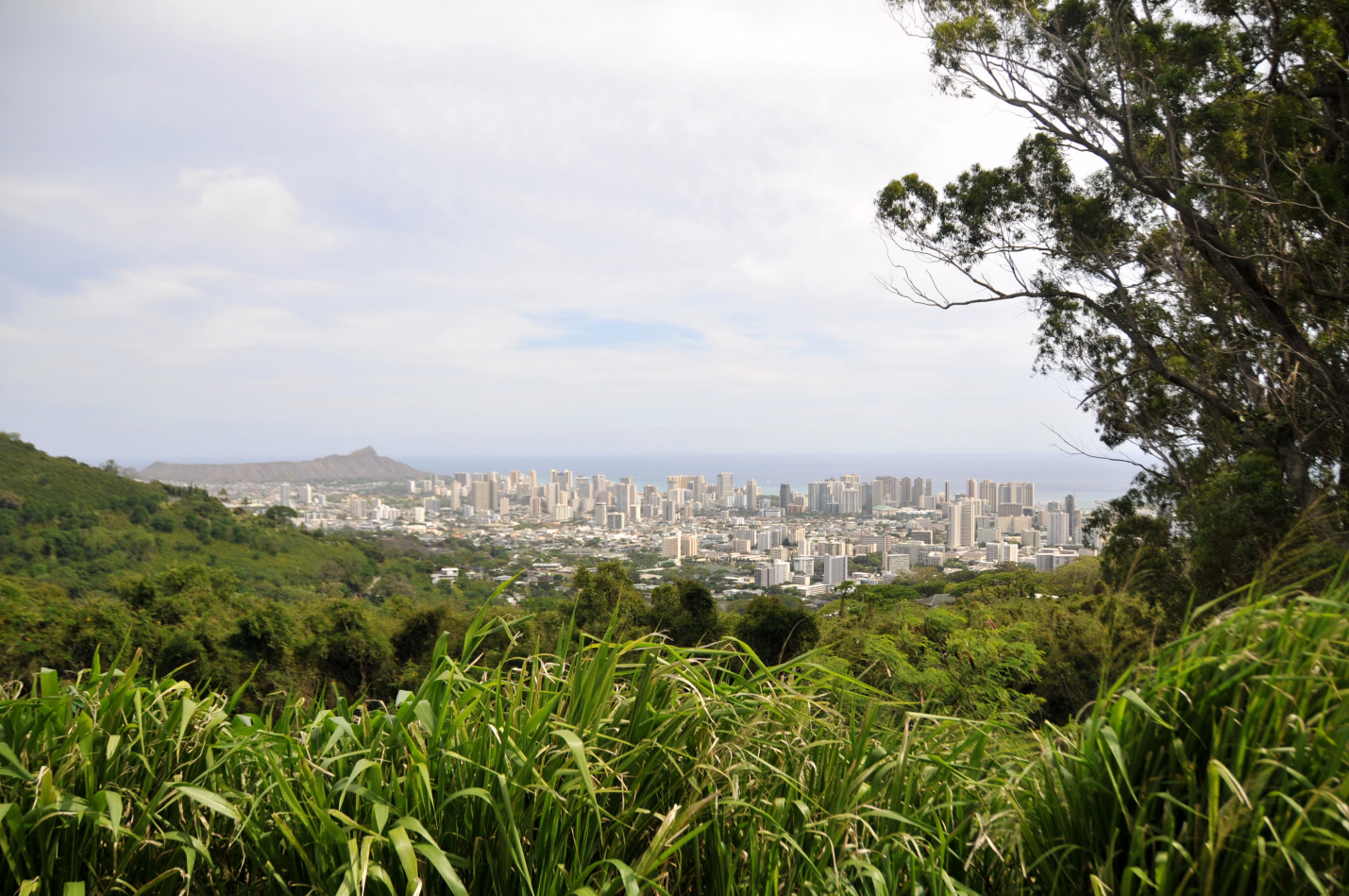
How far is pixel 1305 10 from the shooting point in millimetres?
6496

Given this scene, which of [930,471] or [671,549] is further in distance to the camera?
[930,471]

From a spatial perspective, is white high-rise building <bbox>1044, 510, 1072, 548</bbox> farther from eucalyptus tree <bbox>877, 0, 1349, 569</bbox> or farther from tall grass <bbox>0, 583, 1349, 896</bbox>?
tall grass <bbox>0, 583, 1349, 896</bbox>

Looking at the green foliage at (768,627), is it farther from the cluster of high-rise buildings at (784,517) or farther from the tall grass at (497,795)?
the tall grass at (497,795)

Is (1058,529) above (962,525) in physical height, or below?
above

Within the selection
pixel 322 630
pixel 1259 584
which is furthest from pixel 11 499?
pixel 1259 584

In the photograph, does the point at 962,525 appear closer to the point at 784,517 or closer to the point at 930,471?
the point at 784,517

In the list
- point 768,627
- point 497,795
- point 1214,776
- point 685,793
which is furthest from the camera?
point 768,627

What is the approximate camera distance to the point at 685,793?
153cm

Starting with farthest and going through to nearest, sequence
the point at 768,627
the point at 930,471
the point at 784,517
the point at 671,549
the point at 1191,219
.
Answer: the point at 930,471 → the point at 784,517 → the point at 671,549 → the point at 768,627 → the point at 1191,219

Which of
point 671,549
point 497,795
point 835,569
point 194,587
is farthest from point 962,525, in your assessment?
point 497,795

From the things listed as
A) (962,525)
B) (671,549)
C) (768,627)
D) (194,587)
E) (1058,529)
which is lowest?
(671,549)

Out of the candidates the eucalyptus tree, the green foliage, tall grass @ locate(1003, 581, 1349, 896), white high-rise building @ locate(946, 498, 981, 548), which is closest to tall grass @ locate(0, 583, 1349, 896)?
tall grass @ locate(1003, 581, 1349, 896)

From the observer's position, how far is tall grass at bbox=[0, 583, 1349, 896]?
1210 mm

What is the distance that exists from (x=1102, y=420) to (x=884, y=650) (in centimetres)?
717
